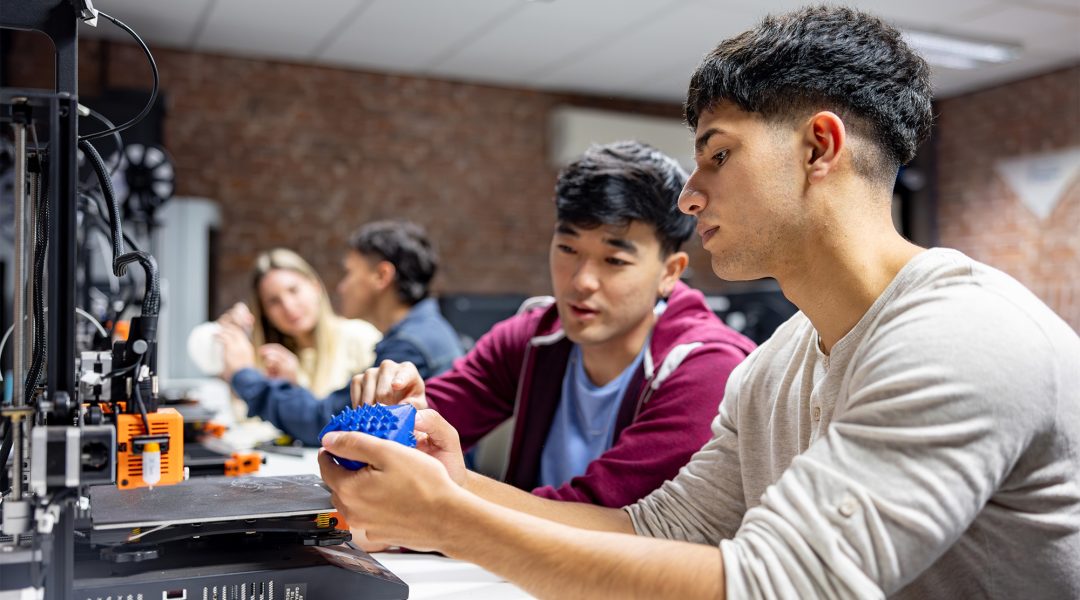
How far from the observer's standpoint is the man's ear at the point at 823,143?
37.5 inches

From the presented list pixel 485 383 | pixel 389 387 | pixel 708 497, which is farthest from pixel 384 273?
pixel 708 497

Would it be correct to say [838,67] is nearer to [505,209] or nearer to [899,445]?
[899,445]

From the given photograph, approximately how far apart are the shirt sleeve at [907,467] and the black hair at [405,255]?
2.23 m

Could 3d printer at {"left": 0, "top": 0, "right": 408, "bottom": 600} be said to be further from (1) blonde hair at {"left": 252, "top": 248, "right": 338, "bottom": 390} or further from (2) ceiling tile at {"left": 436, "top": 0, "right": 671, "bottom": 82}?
(2) ceiling tile at {"left": 436, "top": 0, "right": 671, "bottom": 82}

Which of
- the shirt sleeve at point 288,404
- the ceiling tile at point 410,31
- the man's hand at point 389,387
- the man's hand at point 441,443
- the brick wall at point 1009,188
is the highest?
the ceiling tile at point 410,31

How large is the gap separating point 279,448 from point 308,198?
3.21m

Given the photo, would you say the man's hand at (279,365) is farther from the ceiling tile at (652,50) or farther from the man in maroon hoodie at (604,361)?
the ceiling tile at (652,50)

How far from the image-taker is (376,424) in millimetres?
899

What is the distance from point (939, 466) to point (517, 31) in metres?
4.16

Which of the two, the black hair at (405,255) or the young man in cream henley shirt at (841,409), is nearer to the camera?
the young man in cream henley shirt at (841,409)

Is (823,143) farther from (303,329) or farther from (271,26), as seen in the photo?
(271,26)

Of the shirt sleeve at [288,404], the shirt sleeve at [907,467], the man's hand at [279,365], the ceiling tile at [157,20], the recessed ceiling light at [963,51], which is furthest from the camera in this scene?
the recessed ceiling light at [963,51]

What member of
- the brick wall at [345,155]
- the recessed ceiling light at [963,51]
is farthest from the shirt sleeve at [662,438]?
the recessed ceiling light at [963,51]

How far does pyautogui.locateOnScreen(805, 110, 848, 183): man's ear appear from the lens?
0.95m
